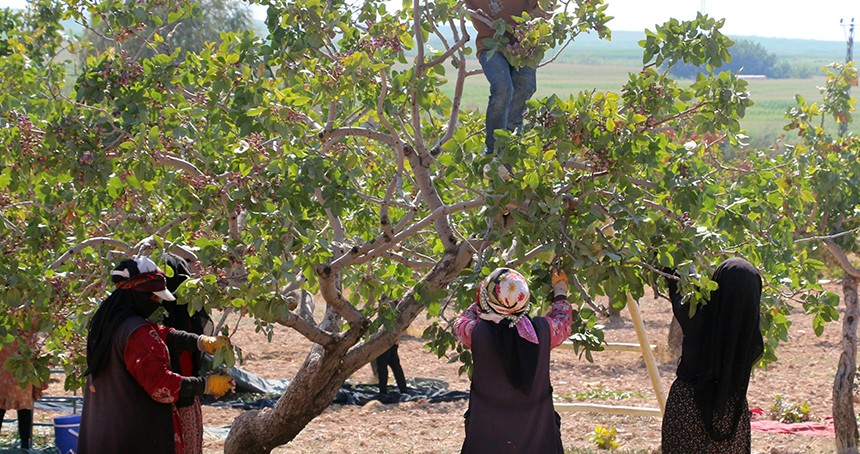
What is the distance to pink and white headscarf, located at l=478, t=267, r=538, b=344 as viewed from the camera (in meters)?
4.14

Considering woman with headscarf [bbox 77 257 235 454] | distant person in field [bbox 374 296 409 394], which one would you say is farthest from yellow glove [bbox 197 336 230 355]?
distant person in field [bbox 374 296 409 394]

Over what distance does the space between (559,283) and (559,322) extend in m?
0.21

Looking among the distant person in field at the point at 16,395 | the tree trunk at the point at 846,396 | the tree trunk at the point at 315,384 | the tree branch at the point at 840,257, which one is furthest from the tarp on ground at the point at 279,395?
the tree branch at the point at 840,257

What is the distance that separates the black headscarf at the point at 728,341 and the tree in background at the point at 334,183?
192 millimetres

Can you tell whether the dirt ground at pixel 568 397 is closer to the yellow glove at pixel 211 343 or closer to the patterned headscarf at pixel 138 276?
the yellow glove at pixel 211 343

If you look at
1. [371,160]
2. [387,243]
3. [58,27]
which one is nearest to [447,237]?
[387,243]

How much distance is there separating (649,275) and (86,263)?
10.0ft

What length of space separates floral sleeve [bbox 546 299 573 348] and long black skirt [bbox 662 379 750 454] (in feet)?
2.56

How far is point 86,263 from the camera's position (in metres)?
5.95

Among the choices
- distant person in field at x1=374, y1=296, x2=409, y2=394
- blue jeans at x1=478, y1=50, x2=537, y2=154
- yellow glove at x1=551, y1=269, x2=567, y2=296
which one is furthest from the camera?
distant person in field at x1=374, y1=296, x2=409, y2=394

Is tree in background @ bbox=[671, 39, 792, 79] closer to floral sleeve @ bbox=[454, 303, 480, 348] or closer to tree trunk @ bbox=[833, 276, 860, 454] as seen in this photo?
tree trunk @ bbox=[833, 276, 860, 454]

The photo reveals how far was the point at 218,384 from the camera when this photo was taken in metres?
4.71

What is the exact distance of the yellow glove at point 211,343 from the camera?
449 cm

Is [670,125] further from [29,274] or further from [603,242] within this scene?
[29,274]
